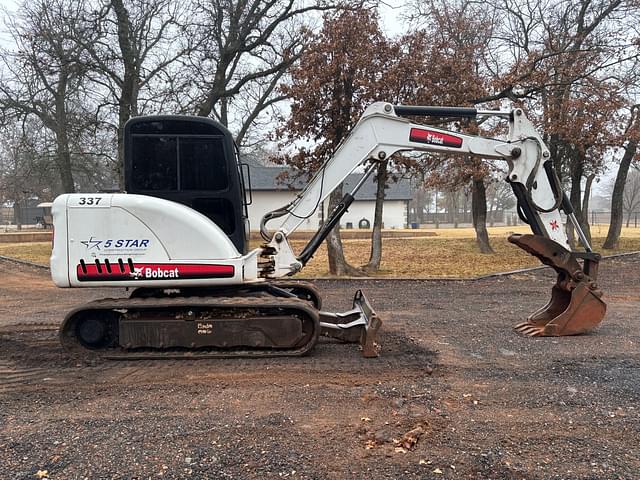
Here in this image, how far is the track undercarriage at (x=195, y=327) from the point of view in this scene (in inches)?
223

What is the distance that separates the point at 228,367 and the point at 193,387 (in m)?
0.64

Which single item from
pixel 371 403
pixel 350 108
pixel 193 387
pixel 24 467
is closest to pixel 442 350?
pixel 371 403

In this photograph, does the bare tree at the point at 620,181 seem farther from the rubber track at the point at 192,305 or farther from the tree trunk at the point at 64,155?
the tree trunk at the point at 64,155

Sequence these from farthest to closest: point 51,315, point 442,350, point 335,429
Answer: point 51,315 → point 442,350 → point 335,429

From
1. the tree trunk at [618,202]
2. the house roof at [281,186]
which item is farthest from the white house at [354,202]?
the tree trunk at [618,202]

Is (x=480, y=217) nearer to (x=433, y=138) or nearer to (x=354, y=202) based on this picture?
(x=433, y=138)

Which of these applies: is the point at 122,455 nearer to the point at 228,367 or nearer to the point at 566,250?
the point at 228,367

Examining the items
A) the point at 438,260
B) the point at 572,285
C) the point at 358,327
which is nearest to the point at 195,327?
the point at 358,327

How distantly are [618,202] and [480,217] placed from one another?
619 centimetres

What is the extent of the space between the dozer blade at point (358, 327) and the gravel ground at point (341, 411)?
0.16 metres

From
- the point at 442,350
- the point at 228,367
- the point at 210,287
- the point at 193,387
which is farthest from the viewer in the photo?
the point at 442,350

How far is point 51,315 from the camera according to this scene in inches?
341

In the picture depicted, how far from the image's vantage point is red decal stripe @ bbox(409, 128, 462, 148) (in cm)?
662

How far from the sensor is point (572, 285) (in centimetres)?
690
